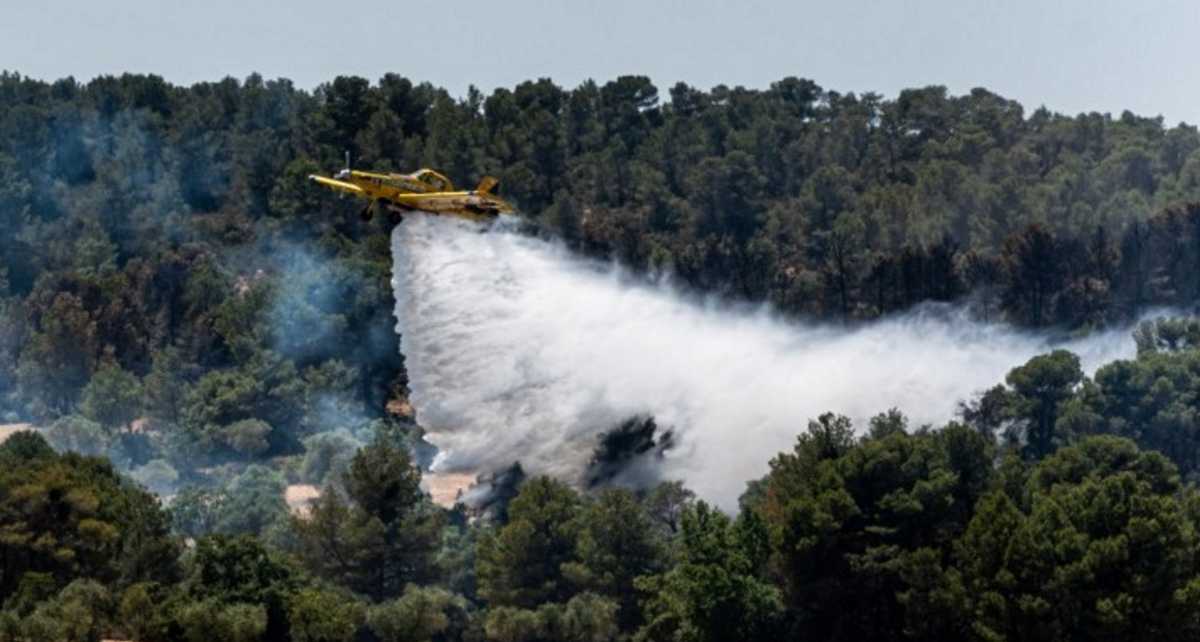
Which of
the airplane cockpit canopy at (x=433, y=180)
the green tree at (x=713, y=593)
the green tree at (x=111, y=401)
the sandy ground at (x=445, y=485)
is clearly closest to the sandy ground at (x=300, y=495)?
the sandy ground at (x=445, y=485)

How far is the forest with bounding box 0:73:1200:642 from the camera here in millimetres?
90375

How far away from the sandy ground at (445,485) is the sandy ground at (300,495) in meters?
4.31

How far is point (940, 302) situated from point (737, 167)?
30.9 meters

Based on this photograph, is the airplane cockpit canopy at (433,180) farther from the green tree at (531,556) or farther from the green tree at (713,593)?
the green tree at (531,556)

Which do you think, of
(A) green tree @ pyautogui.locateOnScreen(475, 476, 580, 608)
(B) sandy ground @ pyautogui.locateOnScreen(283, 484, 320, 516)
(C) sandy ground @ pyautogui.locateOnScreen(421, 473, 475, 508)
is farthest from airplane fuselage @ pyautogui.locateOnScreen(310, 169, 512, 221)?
(C) sandy ground @ pyautogui.locateOnScreen(421, 473, 475, 508)

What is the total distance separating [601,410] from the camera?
103062 millimetres

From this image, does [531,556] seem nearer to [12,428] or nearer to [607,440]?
[607,440]

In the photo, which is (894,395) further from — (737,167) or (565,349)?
(737,167)

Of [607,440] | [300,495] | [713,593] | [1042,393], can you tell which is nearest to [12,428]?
[300,495]

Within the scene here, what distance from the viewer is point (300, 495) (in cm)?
12194

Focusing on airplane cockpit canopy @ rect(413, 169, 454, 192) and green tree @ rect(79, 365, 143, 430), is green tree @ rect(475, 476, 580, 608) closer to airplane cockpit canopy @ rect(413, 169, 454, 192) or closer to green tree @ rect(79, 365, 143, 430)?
airplane cockpit canopy @ rect(413, 169, 454, 192)

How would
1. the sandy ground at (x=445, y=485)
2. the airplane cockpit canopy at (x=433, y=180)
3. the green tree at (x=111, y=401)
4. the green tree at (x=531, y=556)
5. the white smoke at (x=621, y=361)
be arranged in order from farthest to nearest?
the green tree at (x=111, y=401) → the sandy ground at (x=445, y=485) → the green tree at (x=531, y=556) → the white smoke at (x=621, y=361) → the airplane cockpit canopy at (x=433, y=180)

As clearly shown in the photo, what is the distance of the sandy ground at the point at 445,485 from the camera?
12050cm

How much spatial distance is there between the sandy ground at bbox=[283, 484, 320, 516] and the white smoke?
14883mm
